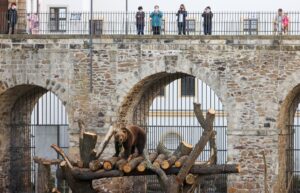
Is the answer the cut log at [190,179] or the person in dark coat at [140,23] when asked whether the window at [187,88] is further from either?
the cut log at [190,179]

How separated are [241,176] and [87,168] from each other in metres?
11.1

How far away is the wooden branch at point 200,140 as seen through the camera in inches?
1316

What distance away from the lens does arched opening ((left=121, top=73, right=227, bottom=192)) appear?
46.7 meters

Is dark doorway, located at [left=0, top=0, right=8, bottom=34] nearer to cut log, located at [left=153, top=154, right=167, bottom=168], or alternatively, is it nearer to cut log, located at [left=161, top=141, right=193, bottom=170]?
cut log, located at [left=153, top=154, right=167, bottom=168]

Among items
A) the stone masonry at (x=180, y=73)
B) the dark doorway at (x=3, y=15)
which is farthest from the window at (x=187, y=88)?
the stone masonry at (x=180, y=73)

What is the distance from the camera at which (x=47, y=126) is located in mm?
49344

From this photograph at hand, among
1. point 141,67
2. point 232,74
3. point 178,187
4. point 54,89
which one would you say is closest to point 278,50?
point 232,74

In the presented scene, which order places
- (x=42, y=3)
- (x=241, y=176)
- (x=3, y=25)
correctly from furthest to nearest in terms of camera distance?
(x=42, y=3) < (x=3, y=25) < (x=241, y=176)

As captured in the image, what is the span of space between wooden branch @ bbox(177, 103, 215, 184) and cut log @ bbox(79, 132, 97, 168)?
2.24 meters

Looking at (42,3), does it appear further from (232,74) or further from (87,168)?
(87,168)

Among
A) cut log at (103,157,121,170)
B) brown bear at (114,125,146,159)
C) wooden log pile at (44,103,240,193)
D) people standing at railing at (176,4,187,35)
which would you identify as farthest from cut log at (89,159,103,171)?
people standing at railing at (176,4,187,35)

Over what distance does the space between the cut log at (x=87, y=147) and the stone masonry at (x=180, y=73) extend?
10792 mm

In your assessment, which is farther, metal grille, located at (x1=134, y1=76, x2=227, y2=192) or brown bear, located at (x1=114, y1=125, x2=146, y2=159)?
metal grille, located at (x1=134, y1=76, x2=227, y2=192)

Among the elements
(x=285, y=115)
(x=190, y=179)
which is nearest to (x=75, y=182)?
(x=190, y=179)
